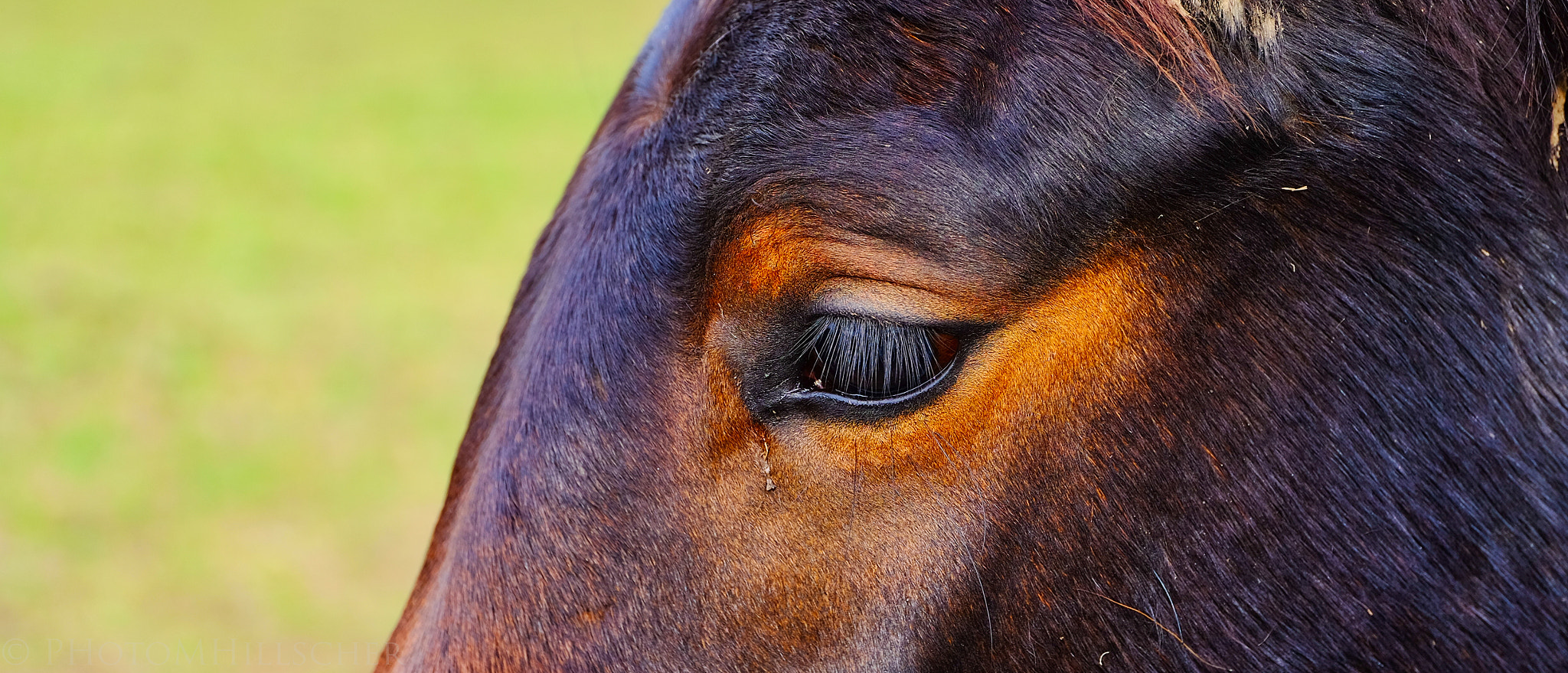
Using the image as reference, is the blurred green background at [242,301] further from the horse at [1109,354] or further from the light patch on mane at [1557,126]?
the light patch on mane at [1557,126]

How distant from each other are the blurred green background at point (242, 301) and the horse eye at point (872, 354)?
4.02m

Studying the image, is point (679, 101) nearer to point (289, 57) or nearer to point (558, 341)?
point (558, 341)

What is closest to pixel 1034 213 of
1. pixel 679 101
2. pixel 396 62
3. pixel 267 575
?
pixel 679 101

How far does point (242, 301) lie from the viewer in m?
8.33

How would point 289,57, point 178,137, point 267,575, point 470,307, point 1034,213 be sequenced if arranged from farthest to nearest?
1. point 289,57
2. point 178,137
3. point 470,307
4. point 267,575
5. point 1034,213

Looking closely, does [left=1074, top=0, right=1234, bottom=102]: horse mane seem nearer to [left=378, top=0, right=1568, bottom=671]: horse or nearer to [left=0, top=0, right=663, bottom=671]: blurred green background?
[left=378, top=0, right=1568, bottom=671]: horse

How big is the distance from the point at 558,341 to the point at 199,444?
604cm

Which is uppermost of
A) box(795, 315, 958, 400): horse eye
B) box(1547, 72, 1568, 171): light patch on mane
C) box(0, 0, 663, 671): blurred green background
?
box(0, 0, 663, 671): blurred green background

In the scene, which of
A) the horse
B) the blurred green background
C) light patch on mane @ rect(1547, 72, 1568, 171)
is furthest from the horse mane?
the blurred green background

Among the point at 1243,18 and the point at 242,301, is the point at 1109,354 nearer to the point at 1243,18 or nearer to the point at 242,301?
the point at 1243,18

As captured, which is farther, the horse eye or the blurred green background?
the blurred green background

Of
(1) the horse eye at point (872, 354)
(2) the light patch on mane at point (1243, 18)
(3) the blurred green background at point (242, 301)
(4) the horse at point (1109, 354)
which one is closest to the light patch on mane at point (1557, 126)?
(4) the horse at point (1109, 354)

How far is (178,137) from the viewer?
11.1m

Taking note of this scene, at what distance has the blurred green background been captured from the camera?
5875 millimetres
